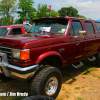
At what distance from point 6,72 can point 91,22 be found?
143 inches

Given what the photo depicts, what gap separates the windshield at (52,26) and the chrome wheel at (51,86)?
1.41 m

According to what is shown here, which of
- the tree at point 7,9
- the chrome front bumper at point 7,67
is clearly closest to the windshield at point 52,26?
the chrome front bumper at point 7,67

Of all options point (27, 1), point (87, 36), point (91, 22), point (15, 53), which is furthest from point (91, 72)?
point (27, 1)

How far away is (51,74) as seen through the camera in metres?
2.69

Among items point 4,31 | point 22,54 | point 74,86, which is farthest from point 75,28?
point 4,31

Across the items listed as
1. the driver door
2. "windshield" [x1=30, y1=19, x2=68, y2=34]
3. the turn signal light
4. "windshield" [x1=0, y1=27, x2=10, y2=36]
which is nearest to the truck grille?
the turn signal light

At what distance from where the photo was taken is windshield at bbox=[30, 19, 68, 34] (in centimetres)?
352

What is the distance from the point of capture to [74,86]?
11.8 ft

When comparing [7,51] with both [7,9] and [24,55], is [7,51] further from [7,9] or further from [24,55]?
[7,9]

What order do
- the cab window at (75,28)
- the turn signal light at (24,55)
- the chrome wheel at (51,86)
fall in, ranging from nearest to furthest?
the turn signal light at (24,55) → the chrome wheel at (51,86) → the cab window at (75,28)

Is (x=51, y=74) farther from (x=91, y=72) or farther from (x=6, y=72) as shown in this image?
(x=91, y=72)

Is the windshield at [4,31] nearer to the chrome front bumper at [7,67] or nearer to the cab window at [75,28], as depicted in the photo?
the cab window at [75,28]

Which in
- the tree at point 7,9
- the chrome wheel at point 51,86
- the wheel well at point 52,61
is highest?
the tree at point 7,9

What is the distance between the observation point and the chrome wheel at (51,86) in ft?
9.00
